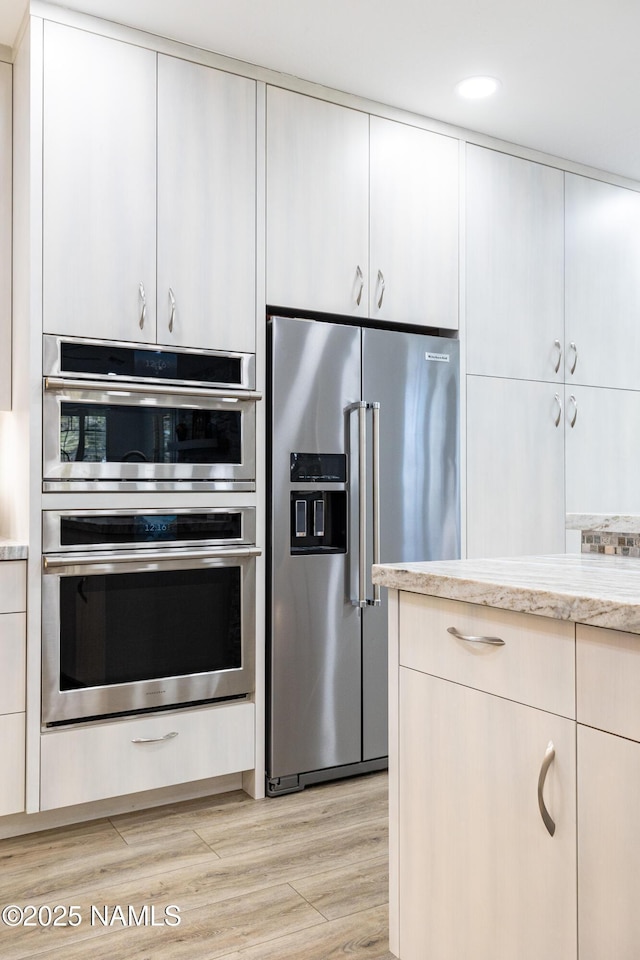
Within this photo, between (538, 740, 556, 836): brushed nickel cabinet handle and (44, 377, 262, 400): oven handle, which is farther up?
(44, 377, 262, 400): oven handle

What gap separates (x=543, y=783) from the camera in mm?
1217

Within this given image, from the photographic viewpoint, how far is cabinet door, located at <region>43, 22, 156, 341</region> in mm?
2406

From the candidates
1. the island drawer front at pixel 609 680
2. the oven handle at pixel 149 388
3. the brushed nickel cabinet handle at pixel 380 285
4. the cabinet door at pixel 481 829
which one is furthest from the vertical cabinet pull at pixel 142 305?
the island drawer front at pixel 609 680

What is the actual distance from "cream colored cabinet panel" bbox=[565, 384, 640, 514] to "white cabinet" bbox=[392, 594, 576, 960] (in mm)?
2289

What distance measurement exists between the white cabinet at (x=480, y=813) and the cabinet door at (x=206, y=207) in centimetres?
146

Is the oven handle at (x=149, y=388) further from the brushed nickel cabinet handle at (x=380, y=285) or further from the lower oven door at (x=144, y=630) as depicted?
the brushed nickel cabinet handle at (x=380, y=285)

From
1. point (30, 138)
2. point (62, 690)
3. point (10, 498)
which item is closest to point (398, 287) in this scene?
point (30, 138)

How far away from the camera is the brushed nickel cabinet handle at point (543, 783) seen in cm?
121

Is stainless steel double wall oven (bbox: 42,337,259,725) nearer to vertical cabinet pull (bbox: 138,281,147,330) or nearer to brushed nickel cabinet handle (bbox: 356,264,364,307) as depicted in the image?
vertical cabinet pull (bbox: 138,281,147,330)

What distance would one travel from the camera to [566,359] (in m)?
3.59

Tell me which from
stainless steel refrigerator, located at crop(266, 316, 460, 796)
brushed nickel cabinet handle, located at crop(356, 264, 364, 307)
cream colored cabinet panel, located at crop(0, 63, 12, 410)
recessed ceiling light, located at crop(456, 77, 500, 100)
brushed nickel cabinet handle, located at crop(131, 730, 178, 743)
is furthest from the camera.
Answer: brushed nickel cabinet handle, located at crop(356, 264, 364, 307)

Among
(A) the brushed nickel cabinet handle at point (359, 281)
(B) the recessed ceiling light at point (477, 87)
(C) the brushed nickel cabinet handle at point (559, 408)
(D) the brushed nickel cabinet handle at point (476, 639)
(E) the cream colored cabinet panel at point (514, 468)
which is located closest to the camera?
(D) the brushed nickel cabinet handle at point (476, 639)

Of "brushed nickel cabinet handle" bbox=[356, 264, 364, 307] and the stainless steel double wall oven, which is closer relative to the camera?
the stainless steel double wall oven

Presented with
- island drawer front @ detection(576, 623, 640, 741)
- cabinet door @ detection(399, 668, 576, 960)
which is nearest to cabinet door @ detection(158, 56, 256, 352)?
cabinet door @ detection(399, 668, 576, 960)
